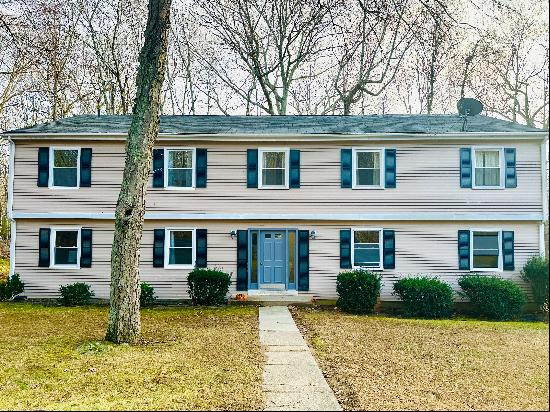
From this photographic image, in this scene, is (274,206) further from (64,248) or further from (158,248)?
(64,248)

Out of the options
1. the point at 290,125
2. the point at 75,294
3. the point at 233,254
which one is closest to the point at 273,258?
the point at 233,254

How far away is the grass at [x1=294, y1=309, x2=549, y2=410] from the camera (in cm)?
483

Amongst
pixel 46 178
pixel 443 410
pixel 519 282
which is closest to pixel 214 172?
pixel 46 178

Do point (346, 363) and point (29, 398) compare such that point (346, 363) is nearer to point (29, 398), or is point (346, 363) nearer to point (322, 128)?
point (29, 398)

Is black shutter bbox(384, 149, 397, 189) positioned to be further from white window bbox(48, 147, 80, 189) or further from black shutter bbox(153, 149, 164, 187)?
white window bbox(48, 147, 80, 189)

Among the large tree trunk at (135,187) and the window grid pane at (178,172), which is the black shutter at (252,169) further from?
the large tree trunk at (135,187)

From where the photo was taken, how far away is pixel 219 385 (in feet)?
23.9

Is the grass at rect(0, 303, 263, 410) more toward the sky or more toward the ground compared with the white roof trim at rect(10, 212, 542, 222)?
more toward the ground

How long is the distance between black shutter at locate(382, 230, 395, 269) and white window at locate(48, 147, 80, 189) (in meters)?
10.7

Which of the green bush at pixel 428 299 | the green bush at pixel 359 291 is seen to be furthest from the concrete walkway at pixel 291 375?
the green bush at pixel 428 299

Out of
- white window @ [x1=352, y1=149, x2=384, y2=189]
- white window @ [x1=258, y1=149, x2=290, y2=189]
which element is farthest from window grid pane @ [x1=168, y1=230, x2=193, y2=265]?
white window @ [x1=352, y1=149, x2=384, y2=189]

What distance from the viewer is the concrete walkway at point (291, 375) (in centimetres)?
625

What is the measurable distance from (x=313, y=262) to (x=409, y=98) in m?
18.9

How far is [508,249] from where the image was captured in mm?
16484
